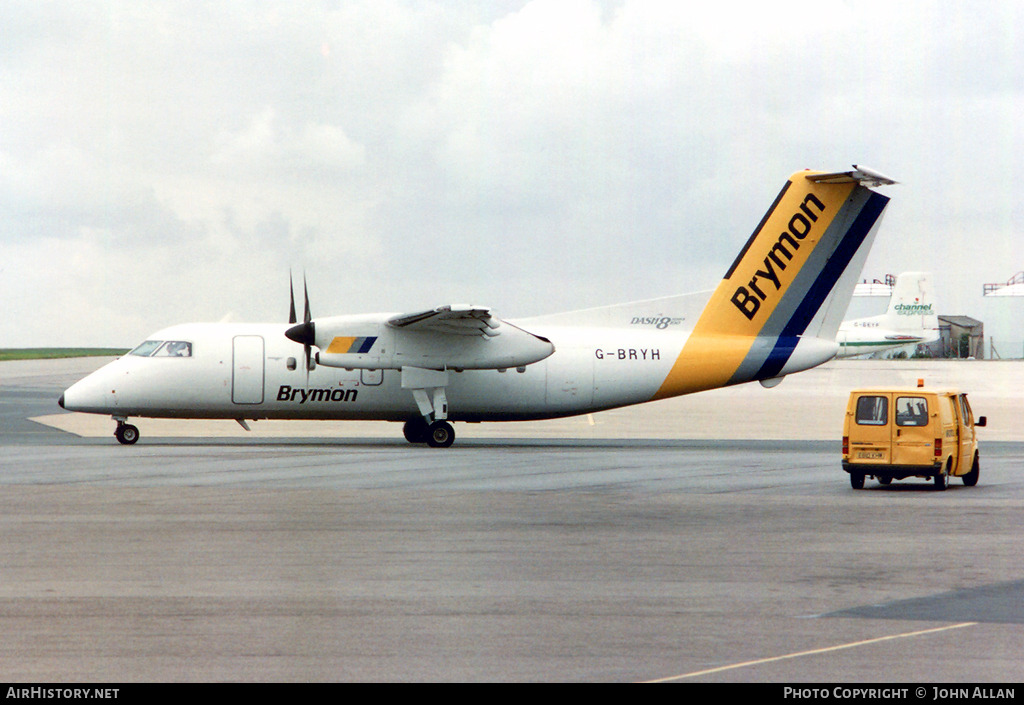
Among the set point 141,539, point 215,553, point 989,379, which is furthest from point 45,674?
point 989,379

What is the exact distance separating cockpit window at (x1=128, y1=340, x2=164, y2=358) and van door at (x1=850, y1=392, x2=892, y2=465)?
637 inches

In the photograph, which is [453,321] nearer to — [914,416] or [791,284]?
[791,284]

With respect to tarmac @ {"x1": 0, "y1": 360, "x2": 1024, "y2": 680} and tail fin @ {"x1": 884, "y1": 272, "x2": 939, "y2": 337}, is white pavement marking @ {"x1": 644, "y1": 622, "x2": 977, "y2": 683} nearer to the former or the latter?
tarmac @ {"x1": 0, "y1": 360, "x2": 1024, "y2": 680}

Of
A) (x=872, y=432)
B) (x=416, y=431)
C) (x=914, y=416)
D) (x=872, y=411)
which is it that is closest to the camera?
(x=872, y=432)

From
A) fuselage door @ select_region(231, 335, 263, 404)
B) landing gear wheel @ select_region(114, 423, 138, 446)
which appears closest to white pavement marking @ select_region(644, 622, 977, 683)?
fuselage door @ select_region(231, 335, 263, 404)

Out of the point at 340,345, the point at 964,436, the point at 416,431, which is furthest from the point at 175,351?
the point at 964,436

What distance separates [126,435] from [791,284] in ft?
54.1

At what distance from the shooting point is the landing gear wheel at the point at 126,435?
24.9 m

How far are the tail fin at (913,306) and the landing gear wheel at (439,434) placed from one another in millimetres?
52479

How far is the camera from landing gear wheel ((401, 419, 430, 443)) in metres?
27.0

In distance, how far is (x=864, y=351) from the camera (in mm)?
70500

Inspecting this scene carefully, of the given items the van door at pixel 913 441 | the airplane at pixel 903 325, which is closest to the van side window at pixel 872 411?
the van door at pixel 913 441

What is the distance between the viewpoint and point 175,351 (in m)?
25.4
